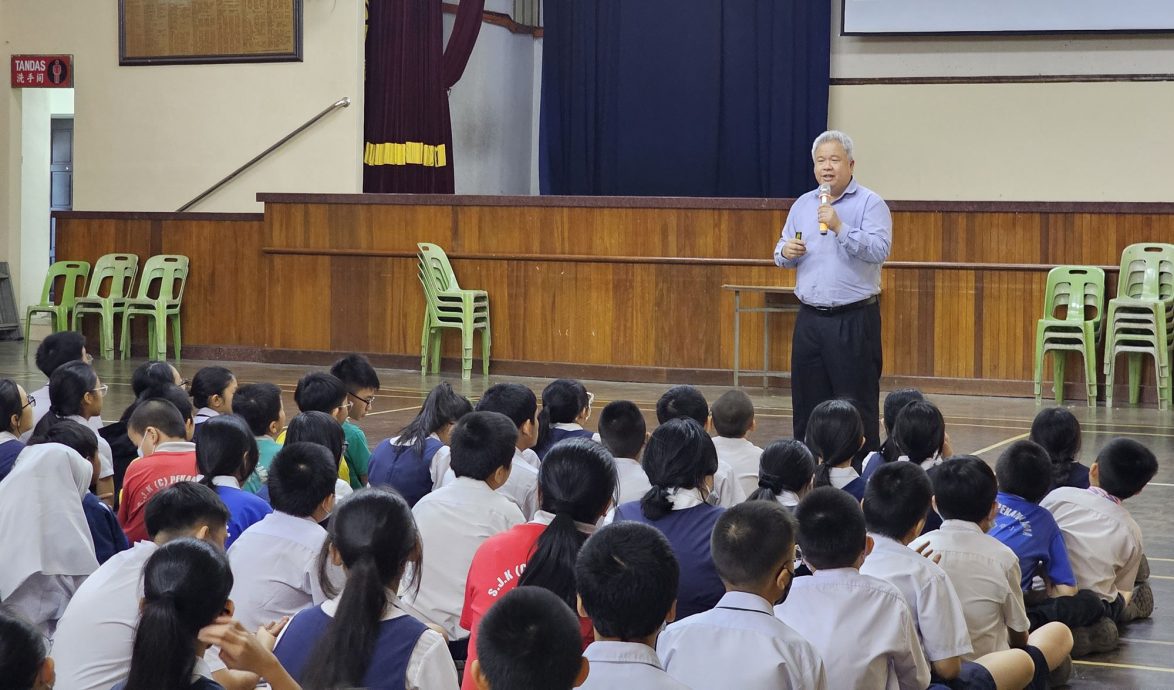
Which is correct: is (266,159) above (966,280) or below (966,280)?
above

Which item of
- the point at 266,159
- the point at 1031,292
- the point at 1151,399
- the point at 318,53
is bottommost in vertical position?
the point at 1151,399

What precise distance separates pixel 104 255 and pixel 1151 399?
7207 millimetres

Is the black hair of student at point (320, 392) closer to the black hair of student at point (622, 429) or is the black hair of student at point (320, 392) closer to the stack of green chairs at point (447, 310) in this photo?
the black hair of student at point (622, 429)

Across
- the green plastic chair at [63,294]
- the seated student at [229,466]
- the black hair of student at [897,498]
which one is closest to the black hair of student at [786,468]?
the black hair of student at [897,498]

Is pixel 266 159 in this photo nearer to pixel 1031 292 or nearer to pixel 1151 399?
pixel 1031 292

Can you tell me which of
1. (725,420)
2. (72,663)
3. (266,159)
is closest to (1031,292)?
(725,420)

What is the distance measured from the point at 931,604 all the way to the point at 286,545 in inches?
45.8

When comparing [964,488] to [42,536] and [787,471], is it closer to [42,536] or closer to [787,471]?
[787,471]

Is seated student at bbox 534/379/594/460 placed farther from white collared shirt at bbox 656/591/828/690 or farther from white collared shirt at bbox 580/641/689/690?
white collared shirt at bbox 580/641/689/690

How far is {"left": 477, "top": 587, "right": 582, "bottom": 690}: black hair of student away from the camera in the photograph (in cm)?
142

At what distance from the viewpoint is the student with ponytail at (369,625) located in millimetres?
1788

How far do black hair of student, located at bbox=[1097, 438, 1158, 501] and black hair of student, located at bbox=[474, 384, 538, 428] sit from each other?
1434 mm

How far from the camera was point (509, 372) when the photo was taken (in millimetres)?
8984

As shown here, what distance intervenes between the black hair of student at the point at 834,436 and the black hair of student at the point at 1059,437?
54 cm
